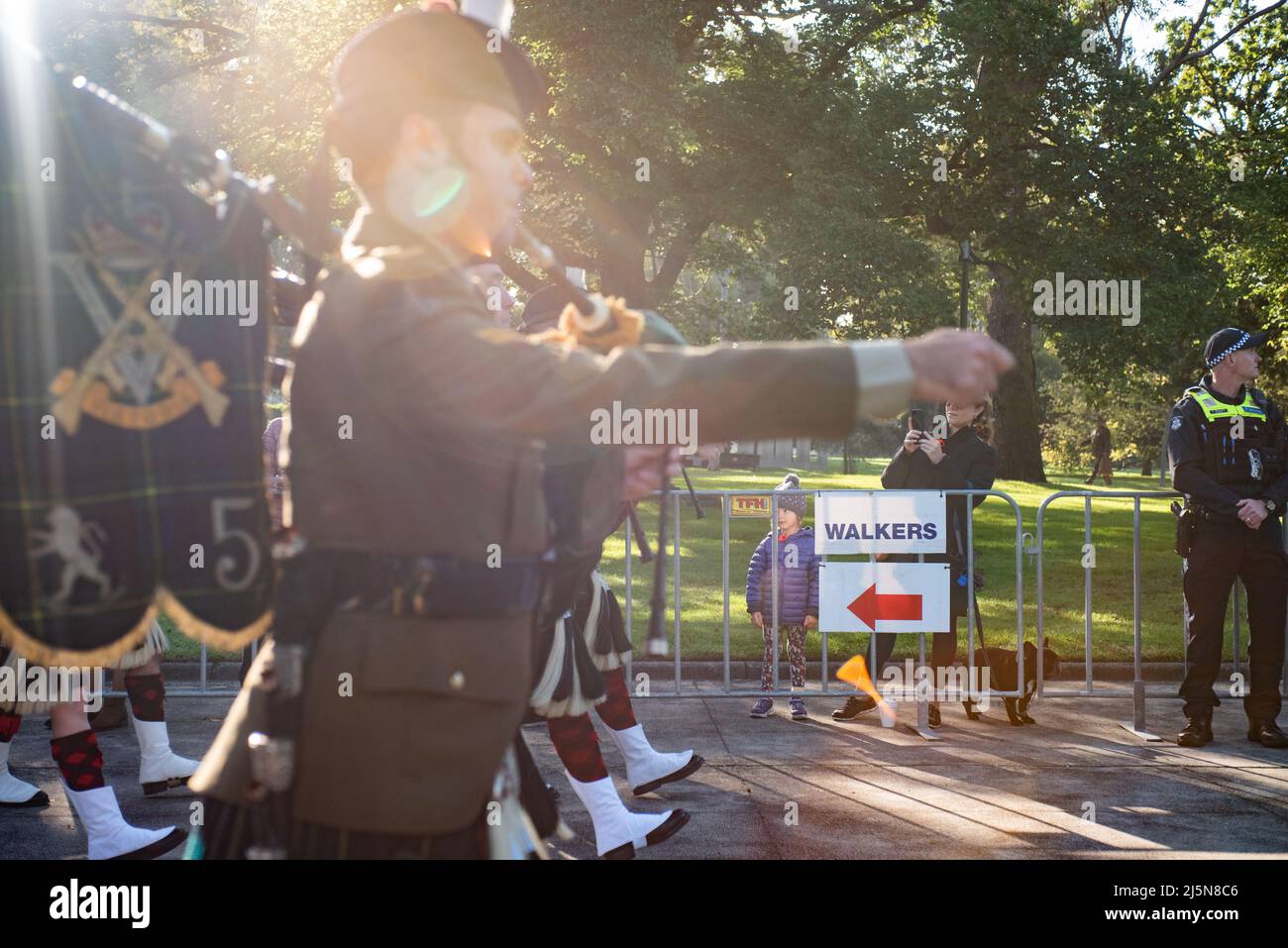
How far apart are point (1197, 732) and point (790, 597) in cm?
257

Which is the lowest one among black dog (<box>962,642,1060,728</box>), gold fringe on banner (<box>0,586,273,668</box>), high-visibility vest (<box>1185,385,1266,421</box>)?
black dog (<box>962,642,1060,728</box>)

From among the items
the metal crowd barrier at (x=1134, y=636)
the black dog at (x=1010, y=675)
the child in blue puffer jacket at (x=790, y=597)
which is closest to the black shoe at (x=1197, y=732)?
the metal crowd barrier at (x=1134, y=636)

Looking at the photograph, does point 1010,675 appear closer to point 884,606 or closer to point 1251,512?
point 884,606

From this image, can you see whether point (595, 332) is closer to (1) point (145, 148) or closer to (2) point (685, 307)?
(1) point (145, 148)

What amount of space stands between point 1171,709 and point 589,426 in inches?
290

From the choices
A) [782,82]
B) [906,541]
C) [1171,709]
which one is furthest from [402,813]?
[782,82]

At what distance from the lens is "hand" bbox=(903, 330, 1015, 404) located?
72.6 inches

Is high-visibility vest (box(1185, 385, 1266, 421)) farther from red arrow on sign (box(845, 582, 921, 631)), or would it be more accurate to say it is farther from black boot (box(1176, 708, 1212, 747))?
red arrow on sign (box(845, 582, 921, 631))

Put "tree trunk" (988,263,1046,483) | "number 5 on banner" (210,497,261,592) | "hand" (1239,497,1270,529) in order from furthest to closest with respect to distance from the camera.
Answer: "tree trunk" (988,263,1046,483)
"hand" (1239,497,1270,529)
"number 5 on banner" (210,497,261,592)

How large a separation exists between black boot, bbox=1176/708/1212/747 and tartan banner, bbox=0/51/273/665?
6.92 metres

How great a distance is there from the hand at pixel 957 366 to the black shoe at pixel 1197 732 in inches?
267

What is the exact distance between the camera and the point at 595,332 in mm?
2191

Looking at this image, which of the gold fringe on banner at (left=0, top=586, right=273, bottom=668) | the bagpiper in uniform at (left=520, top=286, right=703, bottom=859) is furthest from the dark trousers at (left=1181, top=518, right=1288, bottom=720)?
the gold fringe on banner at (left=0, top=586, right=273, bottom=668)

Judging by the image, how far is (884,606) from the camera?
8336mm
